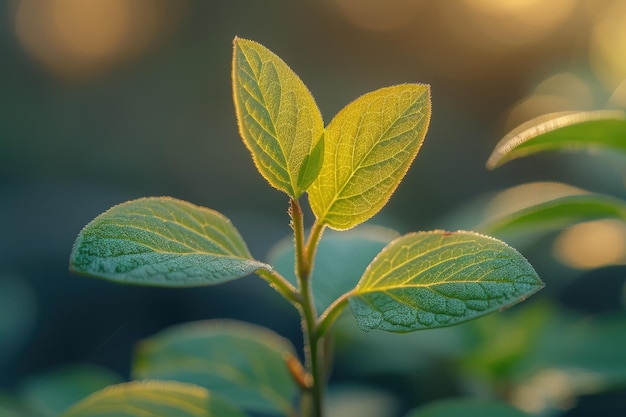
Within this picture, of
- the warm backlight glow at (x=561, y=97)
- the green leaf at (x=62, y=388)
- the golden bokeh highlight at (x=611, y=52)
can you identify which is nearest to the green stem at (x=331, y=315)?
the green leaf at (x=62, y=388)

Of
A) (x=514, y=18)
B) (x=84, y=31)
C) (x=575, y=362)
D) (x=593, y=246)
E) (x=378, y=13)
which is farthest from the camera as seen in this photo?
(x=84, y=31)

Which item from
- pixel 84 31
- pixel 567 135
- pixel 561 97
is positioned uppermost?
pixel 84 31

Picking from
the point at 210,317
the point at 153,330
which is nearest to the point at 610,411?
the point at 210,317

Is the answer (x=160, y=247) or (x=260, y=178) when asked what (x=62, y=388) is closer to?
(x=160, y=247)

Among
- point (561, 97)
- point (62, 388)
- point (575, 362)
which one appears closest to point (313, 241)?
point (575, 362)

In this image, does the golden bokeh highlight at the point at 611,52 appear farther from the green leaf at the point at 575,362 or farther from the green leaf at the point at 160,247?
the green leaf at the point at 160,247

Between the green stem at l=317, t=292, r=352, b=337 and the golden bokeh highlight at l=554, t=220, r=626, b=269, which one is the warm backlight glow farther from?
the green stem at l=317, t=292, r=352, b=337

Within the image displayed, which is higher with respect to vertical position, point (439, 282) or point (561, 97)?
point (561, 97)
